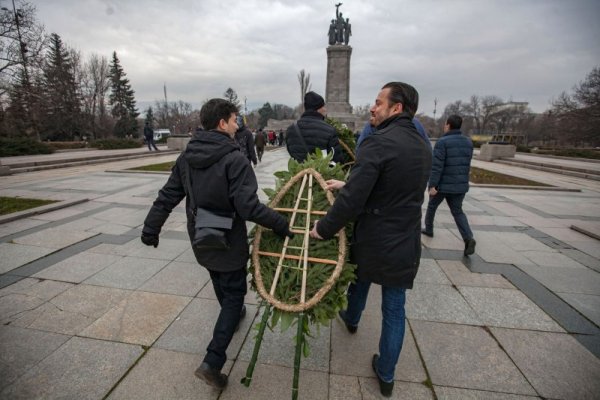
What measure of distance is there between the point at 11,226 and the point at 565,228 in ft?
34.7

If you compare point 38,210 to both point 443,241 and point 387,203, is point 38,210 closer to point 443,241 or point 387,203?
point 387,203

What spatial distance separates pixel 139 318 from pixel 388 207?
2.64 m

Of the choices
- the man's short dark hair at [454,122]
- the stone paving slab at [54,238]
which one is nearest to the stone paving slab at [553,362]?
the man's short dark hair at [454,122]

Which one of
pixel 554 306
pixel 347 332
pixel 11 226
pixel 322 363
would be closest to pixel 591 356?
pixel 554 306

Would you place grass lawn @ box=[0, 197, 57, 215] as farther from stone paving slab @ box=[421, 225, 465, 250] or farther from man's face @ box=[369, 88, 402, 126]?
stone paving slab @ box=[421, 225, 465, 250]

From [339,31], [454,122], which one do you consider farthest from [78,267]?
[339,31]

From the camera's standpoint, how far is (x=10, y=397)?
2029mm

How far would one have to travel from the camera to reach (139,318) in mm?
2898

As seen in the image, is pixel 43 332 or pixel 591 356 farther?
pixel 43 332

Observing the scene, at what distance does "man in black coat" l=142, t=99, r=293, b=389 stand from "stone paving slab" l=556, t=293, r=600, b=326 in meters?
3.35

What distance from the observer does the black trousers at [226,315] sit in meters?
2.11

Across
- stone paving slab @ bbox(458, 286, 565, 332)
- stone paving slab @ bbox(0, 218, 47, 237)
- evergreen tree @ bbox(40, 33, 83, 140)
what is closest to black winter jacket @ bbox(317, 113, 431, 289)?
stone paving slab @ bbox(458, 286, 565, 332)

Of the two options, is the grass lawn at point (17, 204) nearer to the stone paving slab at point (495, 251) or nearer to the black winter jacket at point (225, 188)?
the black winter jacket at point (225, 188)

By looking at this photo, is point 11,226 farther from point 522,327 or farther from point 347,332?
point 522,327
